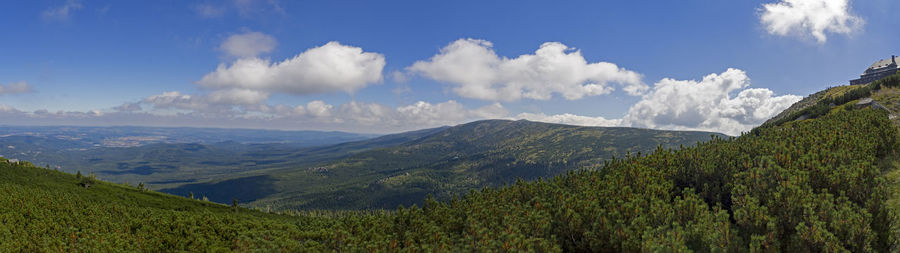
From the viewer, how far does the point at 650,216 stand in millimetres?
39938

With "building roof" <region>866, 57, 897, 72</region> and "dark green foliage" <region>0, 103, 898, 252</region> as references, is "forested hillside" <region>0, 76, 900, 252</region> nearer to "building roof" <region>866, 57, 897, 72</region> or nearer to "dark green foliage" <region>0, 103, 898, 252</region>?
"dark green foliage" <region>0, 103, 898, 252</region>

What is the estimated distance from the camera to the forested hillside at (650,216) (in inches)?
1140

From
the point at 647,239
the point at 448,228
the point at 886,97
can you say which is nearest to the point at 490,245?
the point at 647,239

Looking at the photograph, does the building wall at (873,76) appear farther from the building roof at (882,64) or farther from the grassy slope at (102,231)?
the grassy slope at (102,231)

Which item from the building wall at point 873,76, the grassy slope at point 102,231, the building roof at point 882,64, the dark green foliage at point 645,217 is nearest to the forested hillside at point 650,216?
the dark green foliage at point 645,217

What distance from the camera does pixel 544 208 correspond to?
5141 centimetres

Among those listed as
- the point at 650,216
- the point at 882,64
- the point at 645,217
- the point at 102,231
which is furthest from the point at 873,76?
the point at 102,231

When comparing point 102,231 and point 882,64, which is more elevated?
point 882,64

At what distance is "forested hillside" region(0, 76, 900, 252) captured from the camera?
29.0 meters

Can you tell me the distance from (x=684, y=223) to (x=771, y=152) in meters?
33.7

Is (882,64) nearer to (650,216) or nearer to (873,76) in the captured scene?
(873,76)

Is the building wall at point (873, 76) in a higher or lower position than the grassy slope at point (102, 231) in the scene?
higher

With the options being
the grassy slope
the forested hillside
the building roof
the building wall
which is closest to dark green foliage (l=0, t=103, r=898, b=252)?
the forested hillside

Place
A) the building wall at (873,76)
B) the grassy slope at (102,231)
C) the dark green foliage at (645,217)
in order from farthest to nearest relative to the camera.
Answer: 1. the building wall at (873,76)
2. the grassy slope at (102,231)
3. the dark green foliage at (645,217)
